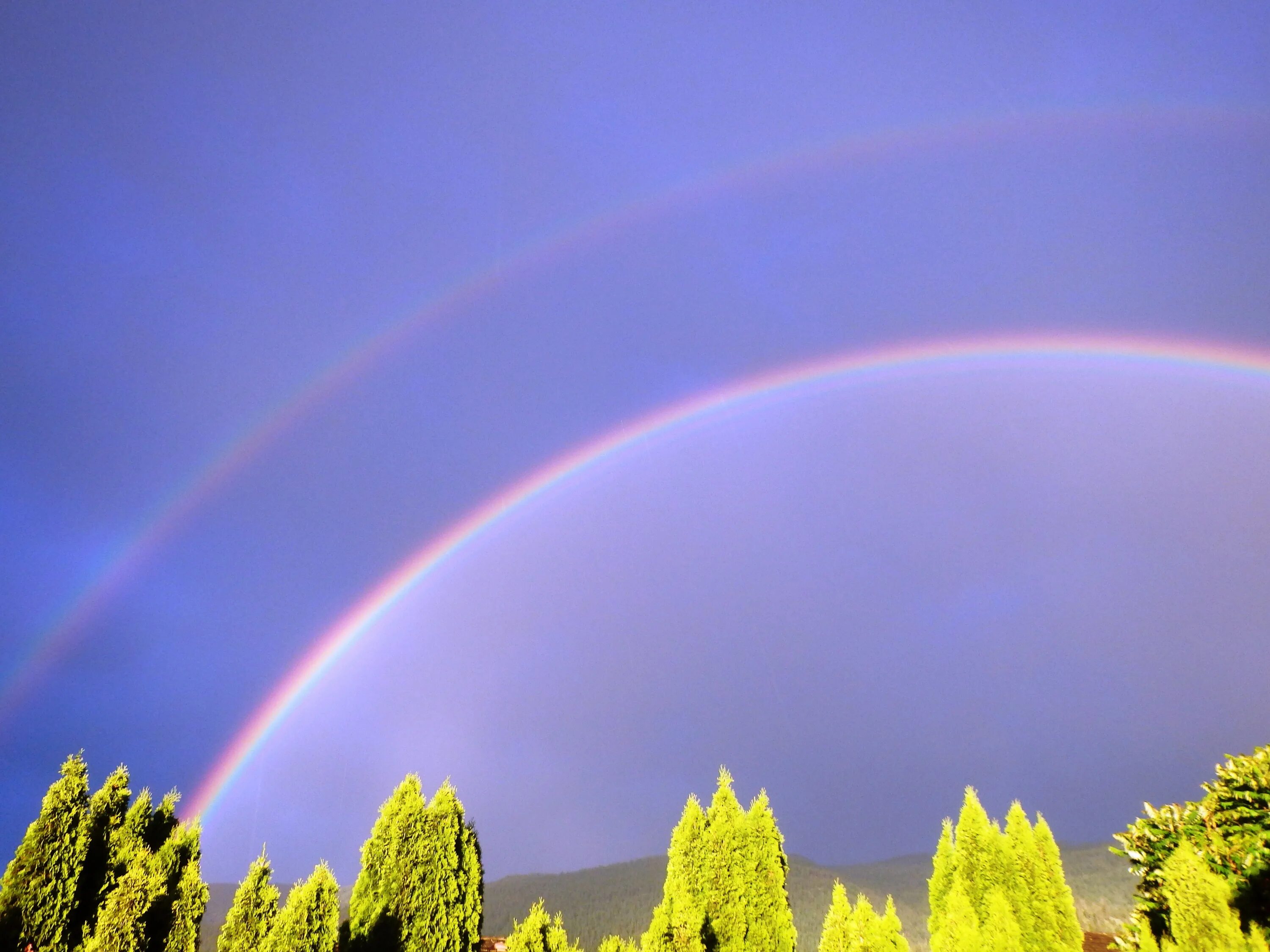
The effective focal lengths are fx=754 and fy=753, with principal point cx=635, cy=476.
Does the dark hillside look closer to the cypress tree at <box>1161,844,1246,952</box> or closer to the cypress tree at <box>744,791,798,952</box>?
the cypress tree at <box>744,791,798,952</box>

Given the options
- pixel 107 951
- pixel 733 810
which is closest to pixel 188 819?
pixel 107 951

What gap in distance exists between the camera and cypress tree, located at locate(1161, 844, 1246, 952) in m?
8.48

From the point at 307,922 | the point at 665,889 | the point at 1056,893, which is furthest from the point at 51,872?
the point at 1056,893

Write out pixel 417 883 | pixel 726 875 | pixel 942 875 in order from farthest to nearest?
pixel 942 875 → pixel 726 875 → pixel 417 883

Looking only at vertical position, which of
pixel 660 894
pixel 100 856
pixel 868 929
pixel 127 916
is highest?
pixel 660 894

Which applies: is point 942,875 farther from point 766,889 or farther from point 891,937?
point 891,937

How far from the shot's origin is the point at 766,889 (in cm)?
1727

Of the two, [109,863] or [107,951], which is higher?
[109,863]

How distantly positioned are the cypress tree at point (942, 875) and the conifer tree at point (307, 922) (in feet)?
56.6

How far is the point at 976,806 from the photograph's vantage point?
2059 centimetres

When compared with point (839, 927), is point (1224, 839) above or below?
above

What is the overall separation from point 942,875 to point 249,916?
18.8m

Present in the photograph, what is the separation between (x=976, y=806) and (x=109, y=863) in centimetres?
2081

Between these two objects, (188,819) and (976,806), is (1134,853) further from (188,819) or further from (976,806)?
(188,819)
